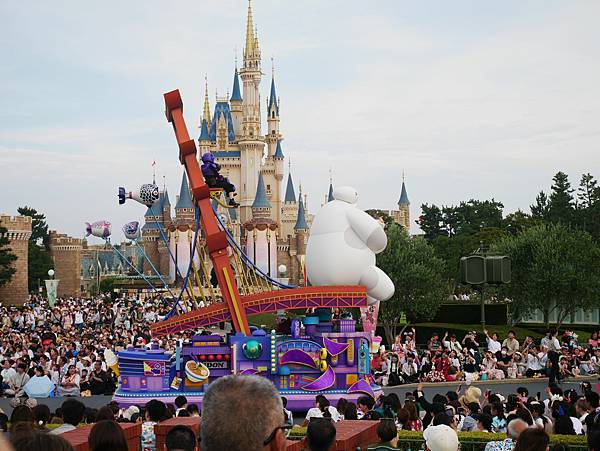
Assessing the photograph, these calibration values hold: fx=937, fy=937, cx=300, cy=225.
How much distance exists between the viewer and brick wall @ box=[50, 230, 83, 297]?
71625 mm

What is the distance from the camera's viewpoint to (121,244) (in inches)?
3792

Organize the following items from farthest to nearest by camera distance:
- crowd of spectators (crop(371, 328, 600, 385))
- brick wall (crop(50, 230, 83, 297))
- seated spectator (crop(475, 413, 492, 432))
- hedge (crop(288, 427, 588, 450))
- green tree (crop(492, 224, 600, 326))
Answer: brick wall (crop(50, 230, 83, 297)) → green tree (crop(492, 224, 600, 326)) → crowd of spectators (crop(371, 328, 600, 385)) → seated spectator (crop(475, 413, 492, 432)) → hedge (crop(288, 427, 588, 450))

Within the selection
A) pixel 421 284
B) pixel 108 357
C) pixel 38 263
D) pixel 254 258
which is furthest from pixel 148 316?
pixel 38 263

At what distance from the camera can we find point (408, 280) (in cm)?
3250

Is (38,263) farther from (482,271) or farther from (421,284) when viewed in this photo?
(482,271)

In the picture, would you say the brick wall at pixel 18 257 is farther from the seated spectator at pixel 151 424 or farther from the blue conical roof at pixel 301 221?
the seated spectator at pixel 151 424

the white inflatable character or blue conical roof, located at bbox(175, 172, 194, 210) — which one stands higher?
blue conical roof, located at bbox(175, 172, 194, 210)

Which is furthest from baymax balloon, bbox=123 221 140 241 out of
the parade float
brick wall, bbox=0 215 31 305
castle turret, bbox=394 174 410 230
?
castle turret, bbox=394 174 410 230

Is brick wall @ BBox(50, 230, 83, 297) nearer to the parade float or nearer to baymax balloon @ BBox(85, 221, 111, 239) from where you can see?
baymax balloon @ BBox(85, 221, 111, 239)

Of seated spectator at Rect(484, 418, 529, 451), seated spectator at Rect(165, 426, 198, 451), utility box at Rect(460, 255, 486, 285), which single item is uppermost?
utility box at Rect(460, 255, 486, 285)

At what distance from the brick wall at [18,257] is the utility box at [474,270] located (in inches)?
1877

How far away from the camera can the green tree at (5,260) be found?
172 ft

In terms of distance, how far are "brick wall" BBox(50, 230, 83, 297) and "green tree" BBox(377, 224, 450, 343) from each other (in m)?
42.7

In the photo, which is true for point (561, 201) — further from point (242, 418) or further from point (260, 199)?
point (242, 418)
